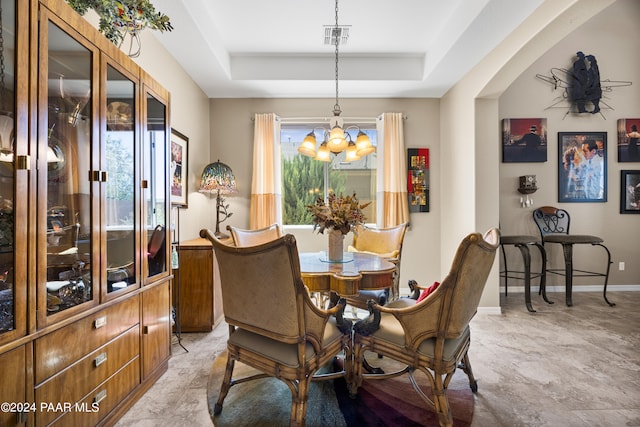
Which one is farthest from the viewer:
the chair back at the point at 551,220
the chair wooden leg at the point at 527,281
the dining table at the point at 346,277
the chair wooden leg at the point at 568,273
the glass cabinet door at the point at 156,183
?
the chair back at the point at 551,220

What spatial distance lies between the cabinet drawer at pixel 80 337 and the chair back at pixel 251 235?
1012 millimetres

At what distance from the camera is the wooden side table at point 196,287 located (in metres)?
2.82

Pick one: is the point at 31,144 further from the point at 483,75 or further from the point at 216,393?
the point at 483,75

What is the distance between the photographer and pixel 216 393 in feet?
6.27

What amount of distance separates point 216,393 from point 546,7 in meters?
3.88

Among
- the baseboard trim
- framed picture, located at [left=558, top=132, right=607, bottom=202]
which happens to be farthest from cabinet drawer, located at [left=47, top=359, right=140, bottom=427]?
framed picture, located at [left=558, top=132, right=607, bottom=202]

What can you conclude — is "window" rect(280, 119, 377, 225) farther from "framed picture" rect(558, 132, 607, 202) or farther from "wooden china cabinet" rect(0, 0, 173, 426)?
"framed picture" rect(558, 132, 607, 202)

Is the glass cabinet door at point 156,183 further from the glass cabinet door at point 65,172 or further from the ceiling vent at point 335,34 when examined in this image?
the ceiling vent at point 335,34

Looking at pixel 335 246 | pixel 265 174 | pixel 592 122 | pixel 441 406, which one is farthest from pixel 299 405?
pixel 592 122

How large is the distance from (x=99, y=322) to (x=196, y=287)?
1.37 m

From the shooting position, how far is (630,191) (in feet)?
13.9

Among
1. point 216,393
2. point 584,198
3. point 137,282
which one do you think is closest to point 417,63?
point 584,198

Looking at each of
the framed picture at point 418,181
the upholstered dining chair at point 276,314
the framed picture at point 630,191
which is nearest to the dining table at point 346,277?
the upholstered dining chair at point 276,314

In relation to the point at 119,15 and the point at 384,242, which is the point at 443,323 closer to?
the point at 384,242
